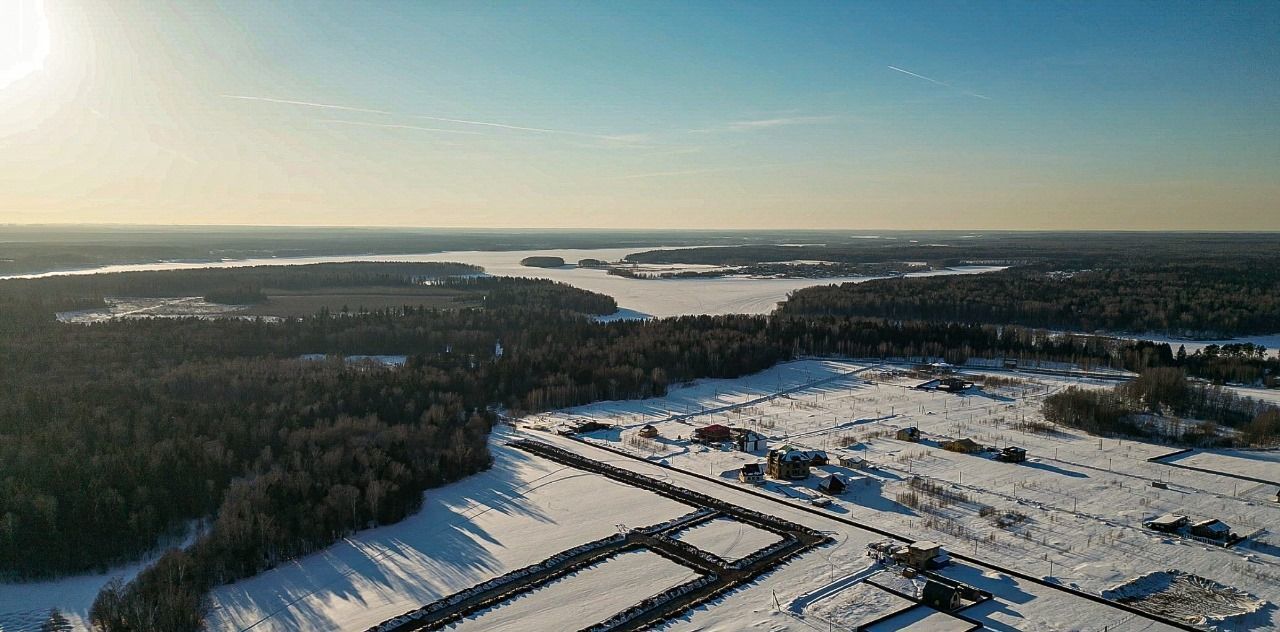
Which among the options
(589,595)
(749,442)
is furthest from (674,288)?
(589,595)

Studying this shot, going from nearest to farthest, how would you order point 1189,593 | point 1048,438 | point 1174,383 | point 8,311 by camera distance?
point 1189,593 → point 1048,438 → point 1174,383 → point 8,311

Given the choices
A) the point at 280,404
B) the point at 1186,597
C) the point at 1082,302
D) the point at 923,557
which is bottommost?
the point at 1186,597

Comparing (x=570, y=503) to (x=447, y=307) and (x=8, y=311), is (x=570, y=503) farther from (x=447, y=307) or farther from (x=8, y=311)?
(x=8, y=311)

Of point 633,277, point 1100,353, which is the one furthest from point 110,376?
point 633,277

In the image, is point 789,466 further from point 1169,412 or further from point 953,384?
point 1169,412

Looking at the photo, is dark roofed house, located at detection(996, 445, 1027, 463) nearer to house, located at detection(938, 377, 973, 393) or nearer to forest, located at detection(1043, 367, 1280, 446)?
forest, located at detection(1043, 367, 1280, 446)

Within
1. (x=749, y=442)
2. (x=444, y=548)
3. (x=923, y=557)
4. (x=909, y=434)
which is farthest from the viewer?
(x=909, y=434)

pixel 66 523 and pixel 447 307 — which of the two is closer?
pixel 66 523

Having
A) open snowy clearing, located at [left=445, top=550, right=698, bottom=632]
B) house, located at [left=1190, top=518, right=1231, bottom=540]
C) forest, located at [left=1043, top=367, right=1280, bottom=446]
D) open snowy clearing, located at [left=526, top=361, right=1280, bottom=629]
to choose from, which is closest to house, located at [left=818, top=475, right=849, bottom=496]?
open snowy clearing, located at [left=526, top=361, right=1280, bottom=629]
